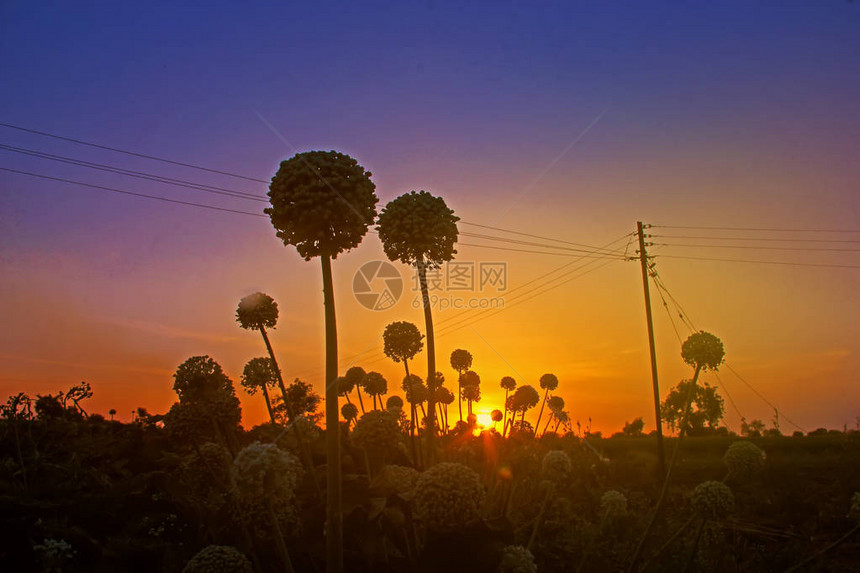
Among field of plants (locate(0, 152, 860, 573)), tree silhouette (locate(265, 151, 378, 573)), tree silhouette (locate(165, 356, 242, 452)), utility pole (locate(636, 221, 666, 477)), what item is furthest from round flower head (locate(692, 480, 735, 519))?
utility pole (locate(636, 221, 666, 477))

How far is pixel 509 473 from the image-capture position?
A: 796 cm

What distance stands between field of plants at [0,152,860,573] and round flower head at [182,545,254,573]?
0.01 metres

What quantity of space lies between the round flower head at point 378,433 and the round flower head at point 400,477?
0.25 meters

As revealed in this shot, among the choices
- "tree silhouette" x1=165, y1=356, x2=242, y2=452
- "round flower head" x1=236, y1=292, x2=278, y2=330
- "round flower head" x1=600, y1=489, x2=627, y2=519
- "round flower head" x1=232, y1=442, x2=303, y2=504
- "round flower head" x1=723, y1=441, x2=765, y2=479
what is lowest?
"round flower head" x1=600, y1=489, x2=627, y2=519

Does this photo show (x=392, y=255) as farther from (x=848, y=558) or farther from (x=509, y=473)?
(x=848, y=558)

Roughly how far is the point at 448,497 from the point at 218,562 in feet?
5.62

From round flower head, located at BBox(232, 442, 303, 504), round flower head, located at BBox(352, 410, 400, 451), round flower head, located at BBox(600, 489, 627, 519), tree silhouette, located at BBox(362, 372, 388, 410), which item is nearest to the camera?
round flower head, located at BBox(232, 442, 303, 504)

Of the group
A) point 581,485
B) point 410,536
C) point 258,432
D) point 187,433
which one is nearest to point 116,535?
point 187,433

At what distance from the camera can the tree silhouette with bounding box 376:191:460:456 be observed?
756cm

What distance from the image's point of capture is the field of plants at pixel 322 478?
186 inches

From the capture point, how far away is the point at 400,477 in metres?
5.73

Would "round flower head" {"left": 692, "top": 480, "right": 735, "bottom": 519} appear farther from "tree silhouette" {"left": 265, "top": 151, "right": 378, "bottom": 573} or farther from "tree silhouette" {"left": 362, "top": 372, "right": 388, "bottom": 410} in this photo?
"tree silhouette" {"left": 362, "top": 372, "right": 388, "bottom": 410}

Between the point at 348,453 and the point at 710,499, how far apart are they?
3.86 m

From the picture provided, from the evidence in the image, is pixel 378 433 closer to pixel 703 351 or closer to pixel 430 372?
pixel 430 372
